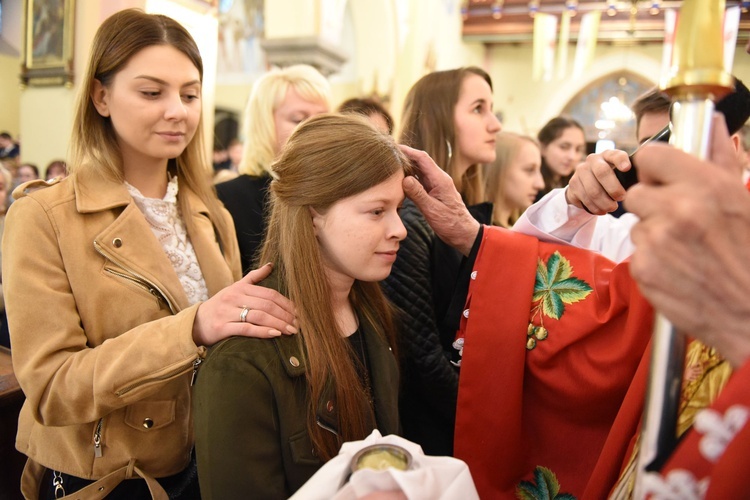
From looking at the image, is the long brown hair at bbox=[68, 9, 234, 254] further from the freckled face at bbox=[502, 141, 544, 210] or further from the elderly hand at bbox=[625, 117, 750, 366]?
the freckled face at bbox=[502, 141, 544, 210]

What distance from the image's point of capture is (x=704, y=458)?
2.59ft

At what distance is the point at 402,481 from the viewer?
0.81 metres

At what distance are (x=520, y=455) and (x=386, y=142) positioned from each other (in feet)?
2.82

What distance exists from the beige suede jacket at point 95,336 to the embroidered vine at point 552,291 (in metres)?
0.81

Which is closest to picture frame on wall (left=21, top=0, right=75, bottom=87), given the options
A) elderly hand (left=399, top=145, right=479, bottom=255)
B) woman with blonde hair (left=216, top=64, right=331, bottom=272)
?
woman with blonde hair (left=216, top=64, right=331, bottom=272)

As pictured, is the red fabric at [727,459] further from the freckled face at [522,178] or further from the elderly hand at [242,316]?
the freckled face at [522,178]

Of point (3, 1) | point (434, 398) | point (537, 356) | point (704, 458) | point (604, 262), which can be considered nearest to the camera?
point (704, 458)

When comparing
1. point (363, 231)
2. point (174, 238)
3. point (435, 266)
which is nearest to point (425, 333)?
point (435, 266)

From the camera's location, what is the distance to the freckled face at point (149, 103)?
151cm

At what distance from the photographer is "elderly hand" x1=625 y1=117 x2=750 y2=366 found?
686mm

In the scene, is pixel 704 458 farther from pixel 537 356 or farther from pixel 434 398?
pixel 434 398

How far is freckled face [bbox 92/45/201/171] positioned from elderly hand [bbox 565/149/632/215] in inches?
43.3

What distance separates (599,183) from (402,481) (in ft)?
3.28

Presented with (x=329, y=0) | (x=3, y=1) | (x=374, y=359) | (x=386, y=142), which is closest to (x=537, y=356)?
(x=374, y=359)
